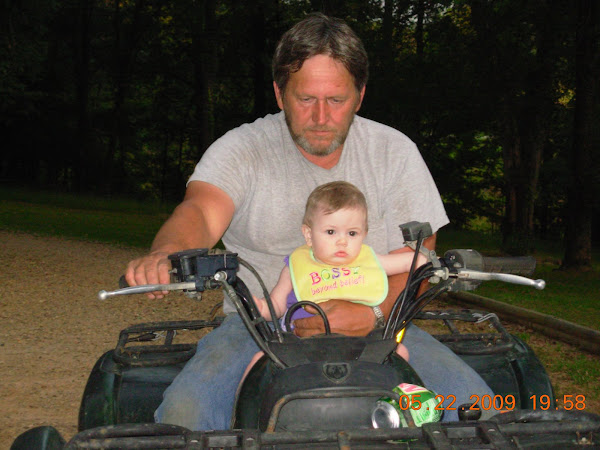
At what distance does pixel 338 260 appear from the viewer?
2844 millimetres

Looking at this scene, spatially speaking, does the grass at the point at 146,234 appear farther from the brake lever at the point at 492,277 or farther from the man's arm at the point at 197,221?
the brake lever at the point at 492,277

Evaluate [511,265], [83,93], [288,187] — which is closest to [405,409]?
[511,265]

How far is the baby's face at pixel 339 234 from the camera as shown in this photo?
2826 mm

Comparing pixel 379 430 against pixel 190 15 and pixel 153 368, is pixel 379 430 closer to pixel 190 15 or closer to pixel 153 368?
pixel 153 368

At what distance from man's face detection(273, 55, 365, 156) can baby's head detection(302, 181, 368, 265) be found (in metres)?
0.58

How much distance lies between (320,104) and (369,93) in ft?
43.1

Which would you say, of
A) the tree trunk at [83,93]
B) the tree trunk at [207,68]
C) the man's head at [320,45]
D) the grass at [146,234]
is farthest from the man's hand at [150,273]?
the tree trunk at [83,93]

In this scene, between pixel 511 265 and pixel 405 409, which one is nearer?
pixel 405 409

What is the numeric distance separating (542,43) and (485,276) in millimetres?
12493

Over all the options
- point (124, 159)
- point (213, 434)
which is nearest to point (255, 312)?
point (213, 434)

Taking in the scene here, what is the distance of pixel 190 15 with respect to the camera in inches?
903

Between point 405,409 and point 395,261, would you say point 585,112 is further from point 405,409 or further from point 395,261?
point 405,409

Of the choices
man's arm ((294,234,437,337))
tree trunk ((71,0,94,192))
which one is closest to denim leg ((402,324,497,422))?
man's arm ((294,234,437,337))
